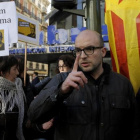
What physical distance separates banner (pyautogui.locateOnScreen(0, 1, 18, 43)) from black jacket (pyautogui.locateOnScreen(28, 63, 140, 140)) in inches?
57.7

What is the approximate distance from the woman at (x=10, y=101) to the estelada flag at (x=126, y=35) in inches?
47.9

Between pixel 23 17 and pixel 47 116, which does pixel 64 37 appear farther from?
pixel 47 116

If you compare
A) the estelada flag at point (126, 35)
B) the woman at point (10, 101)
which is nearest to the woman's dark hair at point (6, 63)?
the woman at point (10, 101)

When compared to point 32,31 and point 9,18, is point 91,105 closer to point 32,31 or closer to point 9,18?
point 9,18

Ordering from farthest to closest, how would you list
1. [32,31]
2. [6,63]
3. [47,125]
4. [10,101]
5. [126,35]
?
[32,31] → [6,63] → [10,101] → [47,125] → [126,35]

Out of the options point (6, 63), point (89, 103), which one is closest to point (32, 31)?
point (6, 63)

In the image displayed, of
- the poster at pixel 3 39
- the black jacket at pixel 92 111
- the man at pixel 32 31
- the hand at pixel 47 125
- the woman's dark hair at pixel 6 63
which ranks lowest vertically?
the hand at pixel 47 125

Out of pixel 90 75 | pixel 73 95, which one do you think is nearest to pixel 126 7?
pixel 90 75

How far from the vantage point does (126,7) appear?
7.29ft

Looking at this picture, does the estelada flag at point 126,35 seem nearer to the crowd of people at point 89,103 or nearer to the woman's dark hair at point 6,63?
the crowd of people at point 89,103

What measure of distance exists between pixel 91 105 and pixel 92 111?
1.8 inches

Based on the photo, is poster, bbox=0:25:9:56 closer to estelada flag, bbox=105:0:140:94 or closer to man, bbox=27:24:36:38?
man, bbox=27:24:36:38

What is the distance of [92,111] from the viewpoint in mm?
1615

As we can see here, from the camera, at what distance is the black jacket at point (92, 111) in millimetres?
1569
